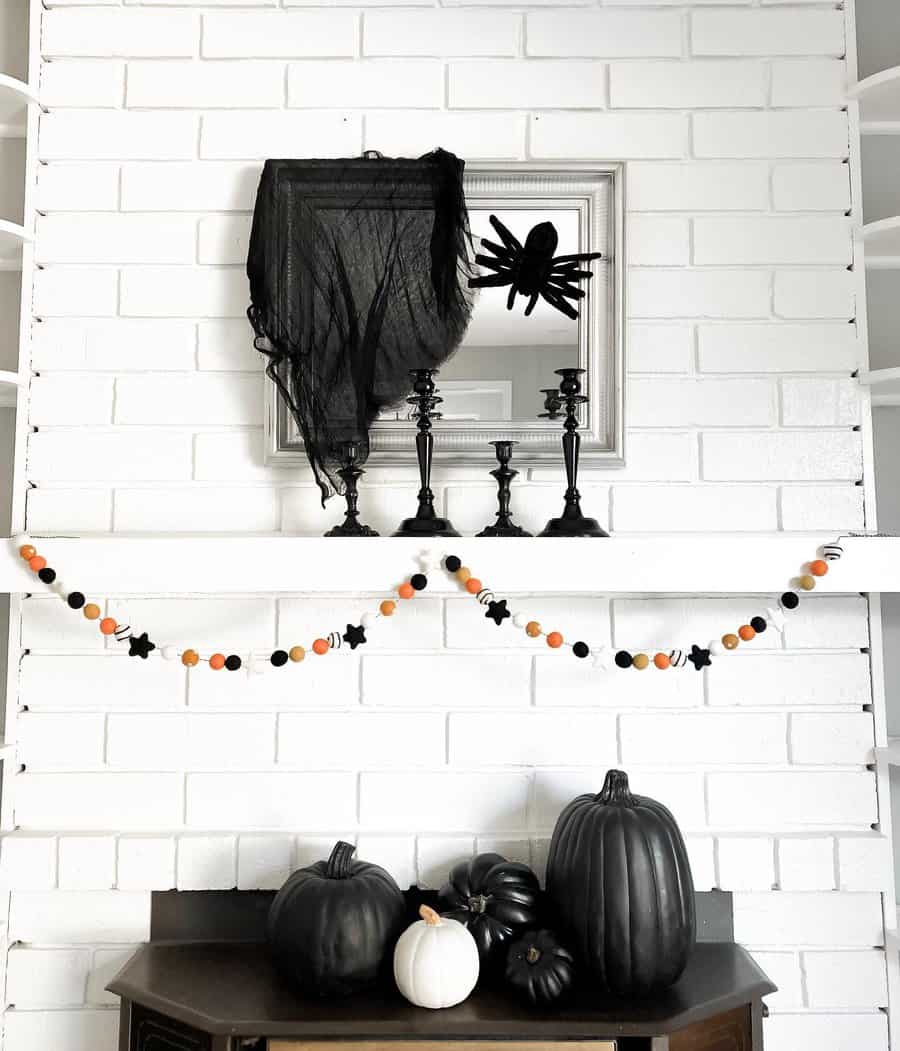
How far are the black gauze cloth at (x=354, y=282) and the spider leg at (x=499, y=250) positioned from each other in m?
0.04

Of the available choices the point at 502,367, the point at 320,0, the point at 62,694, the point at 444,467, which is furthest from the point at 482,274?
the point at 62,694

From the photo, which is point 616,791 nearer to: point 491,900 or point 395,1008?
point 491,900

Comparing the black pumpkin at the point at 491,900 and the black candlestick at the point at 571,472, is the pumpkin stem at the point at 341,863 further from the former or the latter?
the black candlestick at the point at 571,472

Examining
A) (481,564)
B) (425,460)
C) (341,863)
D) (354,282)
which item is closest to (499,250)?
(354,282)

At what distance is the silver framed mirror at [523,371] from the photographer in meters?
1.56

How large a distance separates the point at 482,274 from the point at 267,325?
15.2 inches

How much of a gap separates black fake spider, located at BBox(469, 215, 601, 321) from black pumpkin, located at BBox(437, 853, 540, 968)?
3.07 ft

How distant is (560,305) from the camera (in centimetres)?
154

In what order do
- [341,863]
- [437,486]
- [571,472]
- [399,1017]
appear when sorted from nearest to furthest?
1. [399,1017]
2. [341,863]
3. [571,472]
4. [437,486]

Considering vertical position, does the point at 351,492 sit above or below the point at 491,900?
above

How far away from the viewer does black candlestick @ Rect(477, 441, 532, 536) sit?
147cm

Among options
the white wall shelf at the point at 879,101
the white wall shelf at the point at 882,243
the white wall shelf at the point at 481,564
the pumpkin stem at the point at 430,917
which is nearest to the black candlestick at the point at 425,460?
the white wall shelf at the point at 481,564

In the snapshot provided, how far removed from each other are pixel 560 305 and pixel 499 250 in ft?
0.47

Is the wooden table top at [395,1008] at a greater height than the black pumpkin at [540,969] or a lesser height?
lesser
